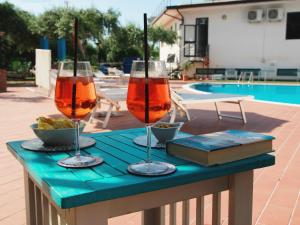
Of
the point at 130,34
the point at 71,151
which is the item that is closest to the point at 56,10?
the point at 130,34

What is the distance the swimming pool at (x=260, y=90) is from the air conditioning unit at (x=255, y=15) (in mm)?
4440

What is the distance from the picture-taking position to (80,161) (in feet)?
3.28

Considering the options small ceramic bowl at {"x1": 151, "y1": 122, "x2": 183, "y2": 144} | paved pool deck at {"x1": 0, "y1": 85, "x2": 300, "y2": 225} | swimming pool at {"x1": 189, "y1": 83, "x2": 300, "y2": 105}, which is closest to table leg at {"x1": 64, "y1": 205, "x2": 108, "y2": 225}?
small ceramic bowl at {"x1": 151, "y1": 122, "x2": 183, "y2": 144}

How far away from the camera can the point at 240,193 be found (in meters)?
1.13

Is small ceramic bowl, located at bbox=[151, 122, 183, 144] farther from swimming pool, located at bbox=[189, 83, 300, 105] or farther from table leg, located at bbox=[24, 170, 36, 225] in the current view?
swimming pool, located at bbox=[189, 83, 300, 105]

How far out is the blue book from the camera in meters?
0.99

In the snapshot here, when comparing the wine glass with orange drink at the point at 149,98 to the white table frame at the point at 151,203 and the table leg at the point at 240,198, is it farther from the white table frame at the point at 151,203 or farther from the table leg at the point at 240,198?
the table leg at the point at 240,198

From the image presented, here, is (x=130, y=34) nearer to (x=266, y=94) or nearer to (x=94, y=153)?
(x=266, y=94)

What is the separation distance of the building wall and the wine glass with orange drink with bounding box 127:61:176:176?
16559 mm

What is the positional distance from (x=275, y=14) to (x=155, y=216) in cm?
1642

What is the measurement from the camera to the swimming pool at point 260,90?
1114cm

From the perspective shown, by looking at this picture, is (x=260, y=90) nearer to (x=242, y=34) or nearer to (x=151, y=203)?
(x=242, y=34)

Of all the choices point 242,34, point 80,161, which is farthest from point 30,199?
point 242,34

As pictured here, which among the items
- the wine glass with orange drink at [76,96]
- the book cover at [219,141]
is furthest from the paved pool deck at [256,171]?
the wine glass with orange drink at [76,96]
